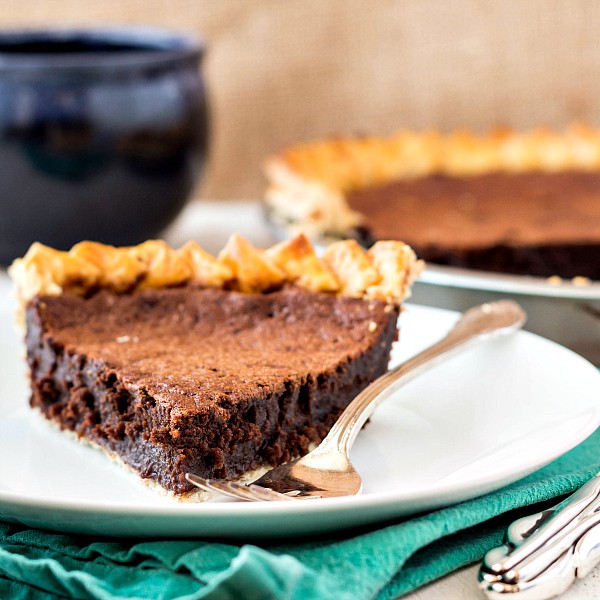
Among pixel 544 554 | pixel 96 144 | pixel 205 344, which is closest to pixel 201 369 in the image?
pixel 205 344

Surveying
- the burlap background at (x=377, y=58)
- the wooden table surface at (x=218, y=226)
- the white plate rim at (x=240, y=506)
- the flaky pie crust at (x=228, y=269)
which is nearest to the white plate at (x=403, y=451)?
the white plate rim at (x=240, y=506)

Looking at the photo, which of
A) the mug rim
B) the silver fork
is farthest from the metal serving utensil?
the mug rim

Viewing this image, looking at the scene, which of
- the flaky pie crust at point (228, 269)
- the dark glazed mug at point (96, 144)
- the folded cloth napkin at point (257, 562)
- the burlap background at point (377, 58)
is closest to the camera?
the folded cloth napkin at point (257, 562)

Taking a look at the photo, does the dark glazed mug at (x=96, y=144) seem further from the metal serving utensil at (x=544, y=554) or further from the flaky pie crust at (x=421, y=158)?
the metal serving utensil at (x=544, y=554)

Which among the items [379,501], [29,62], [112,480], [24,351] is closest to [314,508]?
[379,501]

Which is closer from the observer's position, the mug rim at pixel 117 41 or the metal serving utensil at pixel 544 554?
the metal serving utensil at pixel 544 554

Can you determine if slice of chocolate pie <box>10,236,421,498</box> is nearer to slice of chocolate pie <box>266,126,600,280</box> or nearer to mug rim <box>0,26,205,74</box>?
slice of chocolate pie <box>266,126,600,280</box>

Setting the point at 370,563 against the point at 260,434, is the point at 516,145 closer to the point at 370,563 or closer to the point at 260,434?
the point at 260,434
